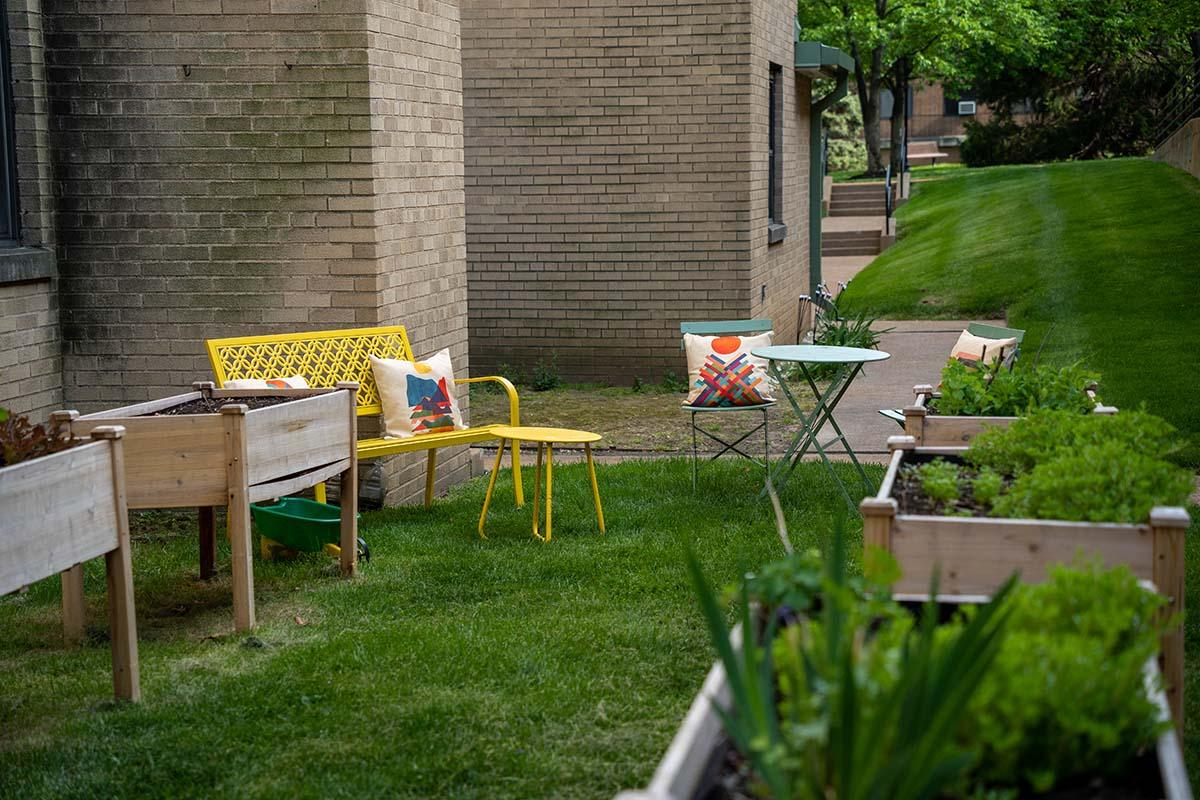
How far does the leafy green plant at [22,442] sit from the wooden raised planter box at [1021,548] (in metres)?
2.61

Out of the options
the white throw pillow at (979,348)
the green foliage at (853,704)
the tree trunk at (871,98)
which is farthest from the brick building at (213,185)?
the tree trunk at (871,98)

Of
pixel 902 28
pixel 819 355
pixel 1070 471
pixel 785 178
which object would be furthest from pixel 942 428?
pixel 902 28

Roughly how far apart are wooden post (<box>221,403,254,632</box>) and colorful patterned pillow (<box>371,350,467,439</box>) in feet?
6.23

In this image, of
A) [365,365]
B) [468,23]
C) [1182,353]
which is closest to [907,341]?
[1182,353]

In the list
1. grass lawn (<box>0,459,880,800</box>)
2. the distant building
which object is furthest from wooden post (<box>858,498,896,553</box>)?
the distant building

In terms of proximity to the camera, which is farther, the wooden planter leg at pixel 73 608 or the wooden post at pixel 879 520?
the wooden planter leg at pixel 73 608

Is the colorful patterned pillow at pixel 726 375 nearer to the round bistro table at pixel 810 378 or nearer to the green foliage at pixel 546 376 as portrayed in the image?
the round bistro table at pixel 810 378

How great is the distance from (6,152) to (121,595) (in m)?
3.59

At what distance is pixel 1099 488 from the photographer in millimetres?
3658

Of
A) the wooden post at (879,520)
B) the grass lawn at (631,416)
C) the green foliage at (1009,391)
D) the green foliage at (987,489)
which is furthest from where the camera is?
the grass lawn at (631,416)

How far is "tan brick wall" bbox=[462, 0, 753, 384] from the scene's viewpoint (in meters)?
12.2

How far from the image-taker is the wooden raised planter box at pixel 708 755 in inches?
91.7

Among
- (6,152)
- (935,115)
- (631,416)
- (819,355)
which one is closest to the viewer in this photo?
(6,152)

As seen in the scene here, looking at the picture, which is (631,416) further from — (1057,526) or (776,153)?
(1057,526)
